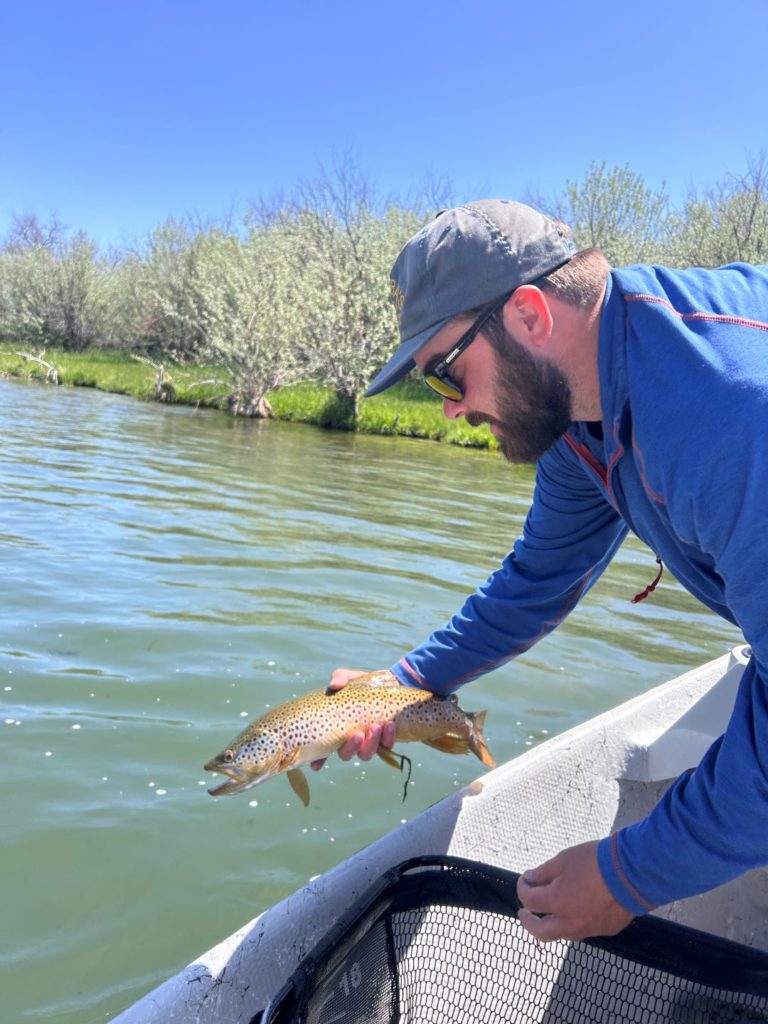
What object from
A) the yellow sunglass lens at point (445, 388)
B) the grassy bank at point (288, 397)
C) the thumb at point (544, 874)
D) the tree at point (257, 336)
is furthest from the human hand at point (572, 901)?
the tree at point (257, 336)

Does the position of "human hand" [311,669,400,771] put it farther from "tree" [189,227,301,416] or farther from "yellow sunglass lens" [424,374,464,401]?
"tree" [189,227,301,416]

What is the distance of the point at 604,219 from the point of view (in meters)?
39.4

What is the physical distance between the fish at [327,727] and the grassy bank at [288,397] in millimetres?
20778

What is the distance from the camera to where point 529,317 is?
235cm

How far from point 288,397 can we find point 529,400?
30.0 metres

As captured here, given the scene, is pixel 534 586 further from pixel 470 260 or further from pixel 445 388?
pixel 470 260

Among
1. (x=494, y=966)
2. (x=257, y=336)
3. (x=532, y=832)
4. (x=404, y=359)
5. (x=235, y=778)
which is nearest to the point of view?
(x=404, y=359)

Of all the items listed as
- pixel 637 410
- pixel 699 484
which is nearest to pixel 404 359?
pixel 637 410

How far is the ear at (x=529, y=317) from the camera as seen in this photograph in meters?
2.32

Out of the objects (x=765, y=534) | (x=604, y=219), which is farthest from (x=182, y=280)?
(x=765, y=534)

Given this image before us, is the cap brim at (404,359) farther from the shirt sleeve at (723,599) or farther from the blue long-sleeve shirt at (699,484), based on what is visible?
the shirt sleeve at (723,599)

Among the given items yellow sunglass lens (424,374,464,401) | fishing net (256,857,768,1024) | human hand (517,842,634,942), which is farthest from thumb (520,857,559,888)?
yellow sunglass lens (424,374,464,401)

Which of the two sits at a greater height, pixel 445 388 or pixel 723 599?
pixel 445 388

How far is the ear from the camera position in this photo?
7.61 feet
